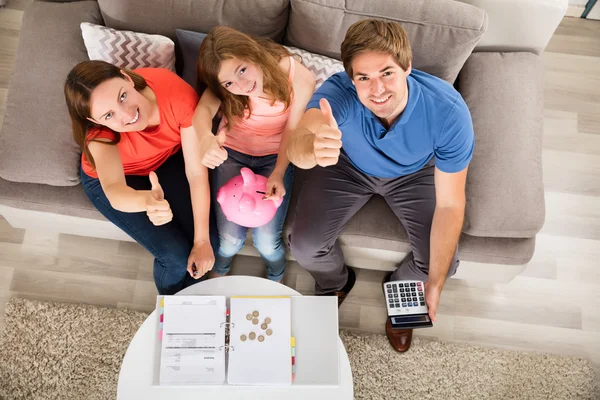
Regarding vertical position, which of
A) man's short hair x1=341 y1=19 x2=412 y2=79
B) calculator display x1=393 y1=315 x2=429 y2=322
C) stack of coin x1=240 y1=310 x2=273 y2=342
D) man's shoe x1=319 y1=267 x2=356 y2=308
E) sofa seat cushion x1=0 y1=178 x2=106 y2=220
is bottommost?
man's shoe x1=319 y1=267 x2=356 y2=308

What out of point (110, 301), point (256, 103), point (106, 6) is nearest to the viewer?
point (256, 103)

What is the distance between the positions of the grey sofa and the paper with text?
1.47 ft

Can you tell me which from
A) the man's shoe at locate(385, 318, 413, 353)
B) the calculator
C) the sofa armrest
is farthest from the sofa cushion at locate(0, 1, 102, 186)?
the sofa armrest

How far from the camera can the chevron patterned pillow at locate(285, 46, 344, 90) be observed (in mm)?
1741

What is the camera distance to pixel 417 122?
1454mm

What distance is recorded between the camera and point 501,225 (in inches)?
65.2

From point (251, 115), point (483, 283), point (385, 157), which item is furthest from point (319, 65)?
point (483, 283)

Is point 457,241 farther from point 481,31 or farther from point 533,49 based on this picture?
point 533,49

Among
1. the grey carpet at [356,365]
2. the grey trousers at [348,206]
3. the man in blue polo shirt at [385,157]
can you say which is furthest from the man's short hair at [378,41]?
the grey carpet at [356,365]

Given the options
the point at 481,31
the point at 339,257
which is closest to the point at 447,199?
the point at 339,257

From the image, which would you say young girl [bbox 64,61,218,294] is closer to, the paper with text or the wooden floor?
the paper with text

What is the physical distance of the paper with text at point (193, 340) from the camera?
150 cm

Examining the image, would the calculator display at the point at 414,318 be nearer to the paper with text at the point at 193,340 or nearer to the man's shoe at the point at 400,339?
the man's shoe at the point at 400,339

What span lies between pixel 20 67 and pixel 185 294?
1006 mm
